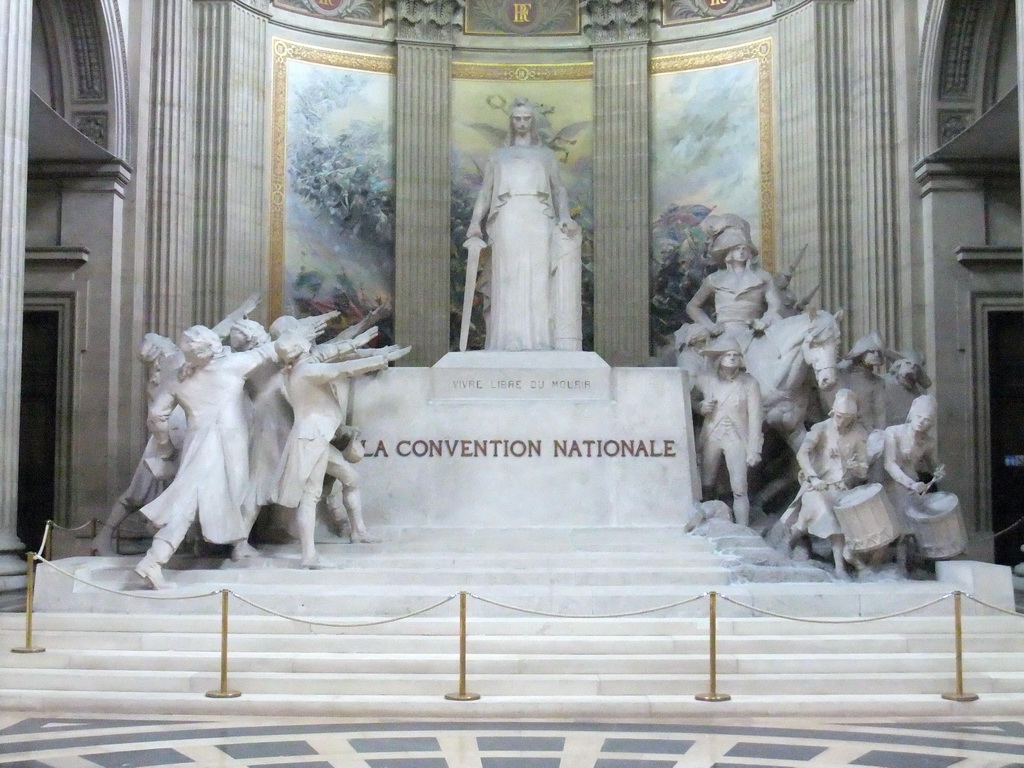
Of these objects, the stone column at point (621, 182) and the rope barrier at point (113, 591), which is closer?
the rope barrier at point (113, 591)

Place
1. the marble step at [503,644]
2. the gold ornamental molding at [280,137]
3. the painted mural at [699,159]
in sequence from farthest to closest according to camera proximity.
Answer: the painted mural at [699,159] < the gold ornamental molding at [280,137] < the marble step at [503,644]

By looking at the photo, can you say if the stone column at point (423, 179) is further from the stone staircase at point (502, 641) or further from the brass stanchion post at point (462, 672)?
the brass stanchion post at point (462, 672)

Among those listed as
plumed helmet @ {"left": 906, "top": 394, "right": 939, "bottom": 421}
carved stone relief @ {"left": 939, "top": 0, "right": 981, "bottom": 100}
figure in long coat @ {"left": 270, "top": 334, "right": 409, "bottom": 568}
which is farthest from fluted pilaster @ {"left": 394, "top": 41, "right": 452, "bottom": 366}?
plumed helmet @ {"left": 906, "top": 394, "right": 939, "bottom": 421}

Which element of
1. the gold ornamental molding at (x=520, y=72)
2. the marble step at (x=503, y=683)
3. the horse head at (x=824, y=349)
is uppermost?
the gold ornamental molding at (x=520, y=72)

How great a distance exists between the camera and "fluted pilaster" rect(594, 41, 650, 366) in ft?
70.8

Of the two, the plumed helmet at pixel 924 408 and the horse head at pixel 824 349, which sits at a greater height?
the horse head at pixel 824 349

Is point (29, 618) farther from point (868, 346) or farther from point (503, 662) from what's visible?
point (868, 346)

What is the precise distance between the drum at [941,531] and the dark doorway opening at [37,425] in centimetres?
1118

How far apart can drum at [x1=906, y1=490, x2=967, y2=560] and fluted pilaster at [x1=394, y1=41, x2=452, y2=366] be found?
36.2 feet

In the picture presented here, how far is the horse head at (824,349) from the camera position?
12.1m

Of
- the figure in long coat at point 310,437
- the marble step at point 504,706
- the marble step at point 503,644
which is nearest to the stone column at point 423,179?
the figure in long coat at point 310,437

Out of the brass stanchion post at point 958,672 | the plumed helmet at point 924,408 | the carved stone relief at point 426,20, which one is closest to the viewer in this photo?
the brass stanchion post at point 958,672

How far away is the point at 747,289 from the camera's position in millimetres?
14125

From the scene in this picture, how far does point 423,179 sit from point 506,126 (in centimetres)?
186
